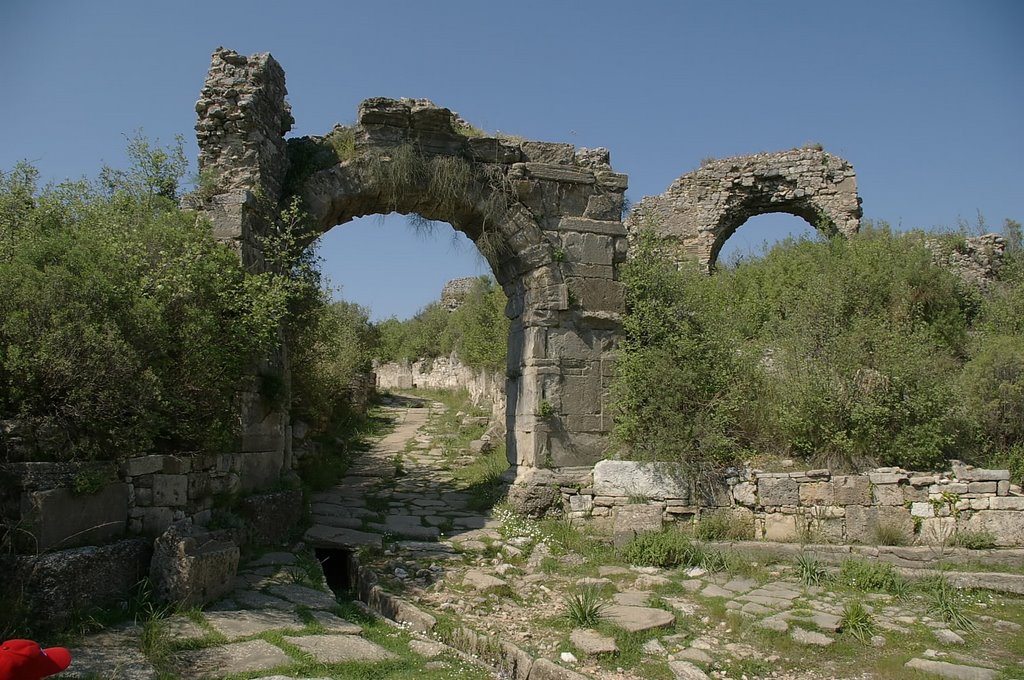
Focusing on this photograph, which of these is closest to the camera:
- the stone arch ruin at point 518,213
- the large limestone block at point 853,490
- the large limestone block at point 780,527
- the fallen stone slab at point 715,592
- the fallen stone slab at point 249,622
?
the fallen stone slab at point 249,622

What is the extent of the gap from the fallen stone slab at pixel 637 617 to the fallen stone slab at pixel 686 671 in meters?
0.52

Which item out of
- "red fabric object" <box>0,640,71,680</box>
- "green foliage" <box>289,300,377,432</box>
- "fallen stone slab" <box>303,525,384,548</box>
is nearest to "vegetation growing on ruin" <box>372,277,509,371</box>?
"green foliage" <box>289,300,377,432</box>

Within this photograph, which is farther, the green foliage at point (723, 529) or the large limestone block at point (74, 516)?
the green foliage at point (723, 529)

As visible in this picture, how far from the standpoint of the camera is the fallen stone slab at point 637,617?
5.21 m

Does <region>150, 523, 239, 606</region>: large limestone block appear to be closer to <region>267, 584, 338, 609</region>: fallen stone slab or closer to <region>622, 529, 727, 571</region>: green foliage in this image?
<region>267, 584, 338, 609</region>: fallen stone slab

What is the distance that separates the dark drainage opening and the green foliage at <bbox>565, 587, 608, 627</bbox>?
2.76 metres

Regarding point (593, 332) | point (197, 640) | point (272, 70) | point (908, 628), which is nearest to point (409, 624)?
point (197, 640)

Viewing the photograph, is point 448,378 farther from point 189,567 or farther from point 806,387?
point 189,567

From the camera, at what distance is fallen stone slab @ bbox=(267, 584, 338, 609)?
5.46m

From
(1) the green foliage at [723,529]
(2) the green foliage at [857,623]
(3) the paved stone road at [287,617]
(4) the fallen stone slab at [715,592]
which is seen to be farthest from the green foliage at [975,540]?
(3) the paved stone road at [287,617]

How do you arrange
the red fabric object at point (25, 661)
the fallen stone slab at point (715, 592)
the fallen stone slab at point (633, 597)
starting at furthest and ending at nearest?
1. the fallen stone slab at point (715, 592)
2. the fallen stone slab at point (633, 597)
3. the red fabric object at point (25, 661)

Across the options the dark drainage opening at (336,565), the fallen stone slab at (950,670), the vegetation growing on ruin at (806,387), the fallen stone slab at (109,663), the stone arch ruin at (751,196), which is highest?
the stone arch ruin at (751,196)

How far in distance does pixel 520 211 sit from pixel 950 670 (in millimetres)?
6480

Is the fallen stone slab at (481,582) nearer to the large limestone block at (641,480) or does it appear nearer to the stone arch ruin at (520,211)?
the large limestone block at (641,480)
